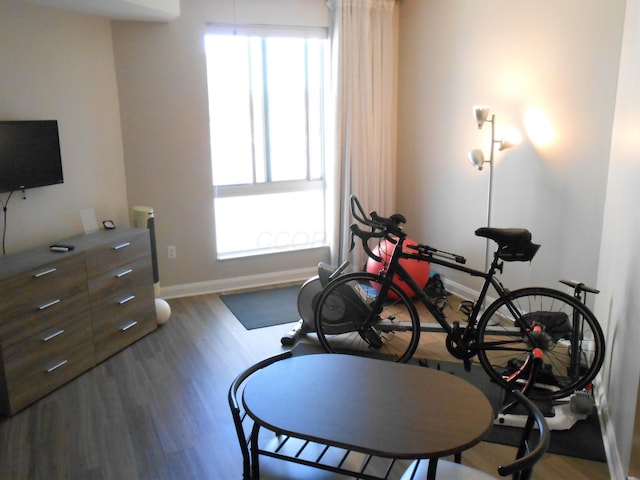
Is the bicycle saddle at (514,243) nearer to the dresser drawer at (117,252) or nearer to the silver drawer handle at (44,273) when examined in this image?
the dresser drawer at (117,252)

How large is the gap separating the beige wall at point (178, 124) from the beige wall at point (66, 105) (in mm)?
141

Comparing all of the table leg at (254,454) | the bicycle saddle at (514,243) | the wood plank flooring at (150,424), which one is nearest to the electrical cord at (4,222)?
the wood plank flooring at (150,424)

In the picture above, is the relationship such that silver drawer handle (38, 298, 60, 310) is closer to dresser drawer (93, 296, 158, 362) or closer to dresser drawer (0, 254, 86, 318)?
dresser drawer (0, 254, 86, 318)

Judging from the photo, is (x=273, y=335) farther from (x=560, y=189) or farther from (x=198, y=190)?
(x=560, y=189)

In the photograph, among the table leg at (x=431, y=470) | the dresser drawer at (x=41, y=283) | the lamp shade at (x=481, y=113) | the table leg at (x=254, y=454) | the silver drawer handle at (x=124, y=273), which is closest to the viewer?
the table leg at (x=431, y=470)

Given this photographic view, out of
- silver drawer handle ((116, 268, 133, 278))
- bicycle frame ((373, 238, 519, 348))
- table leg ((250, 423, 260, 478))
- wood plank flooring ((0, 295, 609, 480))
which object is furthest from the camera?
silver drawer handle ((116, 268, 133, 278))

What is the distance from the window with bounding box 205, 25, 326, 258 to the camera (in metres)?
4.55

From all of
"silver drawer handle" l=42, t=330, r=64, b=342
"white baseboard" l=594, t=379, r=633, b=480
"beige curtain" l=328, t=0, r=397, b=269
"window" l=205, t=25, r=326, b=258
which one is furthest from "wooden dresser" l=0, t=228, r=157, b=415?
"white baseboard" l=594, t=379, r=633, b=480

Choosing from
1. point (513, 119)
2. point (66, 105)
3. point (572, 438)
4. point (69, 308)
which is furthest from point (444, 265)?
point (66, 105)

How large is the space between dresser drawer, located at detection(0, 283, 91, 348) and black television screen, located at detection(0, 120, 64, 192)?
0.70 m

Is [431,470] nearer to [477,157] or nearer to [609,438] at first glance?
[609,438]

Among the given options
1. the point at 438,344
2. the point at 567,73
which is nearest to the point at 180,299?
the point at 438,344

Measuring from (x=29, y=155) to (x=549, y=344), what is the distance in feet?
10.6

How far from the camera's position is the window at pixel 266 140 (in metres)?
4.55
